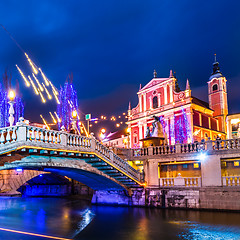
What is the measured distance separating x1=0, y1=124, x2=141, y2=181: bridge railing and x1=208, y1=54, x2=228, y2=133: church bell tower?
4180cm

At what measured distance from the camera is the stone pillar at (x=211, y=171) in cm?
2088

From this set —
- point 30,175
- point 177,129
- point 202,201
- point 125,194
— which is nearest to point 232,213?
point 202,201

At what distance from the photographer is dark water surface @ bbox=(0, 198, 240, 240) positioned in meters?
14.3

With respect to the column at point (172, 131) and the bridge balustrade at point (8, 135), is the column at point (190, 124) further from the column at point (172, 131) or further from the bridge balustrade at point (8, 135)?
the bridge balustrade at point (8, 135)

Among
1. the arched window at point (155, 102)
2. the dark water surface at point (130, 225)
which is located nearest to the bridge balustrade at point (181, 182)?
the dark water surface at point (130, 225)

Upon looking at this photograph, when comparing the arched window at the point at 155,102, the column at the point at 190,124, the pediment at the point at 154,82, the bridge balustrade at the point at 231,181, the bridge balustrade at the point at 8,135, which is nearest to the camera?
the bridge balustrade at the point at 8,135

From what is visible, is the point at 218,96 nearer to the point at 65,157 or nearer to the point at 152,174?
the point at 152,174

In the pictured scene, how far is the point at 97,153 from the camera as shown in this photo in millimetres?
19609

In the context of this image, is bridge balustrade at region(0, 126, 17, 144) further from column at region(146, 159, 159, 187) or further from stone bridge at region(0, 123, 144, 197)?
column at region(146, 159, 159, 187)

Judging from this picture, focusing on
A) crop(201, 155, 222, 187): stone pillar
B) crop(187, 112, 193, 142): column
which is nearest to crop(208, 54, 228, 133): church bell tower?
crop(187, 112, 193, 142): column

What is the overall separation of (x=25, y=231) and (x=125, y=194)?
10740 mm

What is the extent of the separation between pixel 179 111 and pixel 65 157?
38164 millimetres

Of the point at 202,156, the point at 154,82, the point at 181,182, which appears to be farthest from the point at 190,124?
the point at 181,182

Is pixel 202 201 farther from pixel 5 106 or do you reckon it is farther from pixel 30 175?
pixel 5 106
